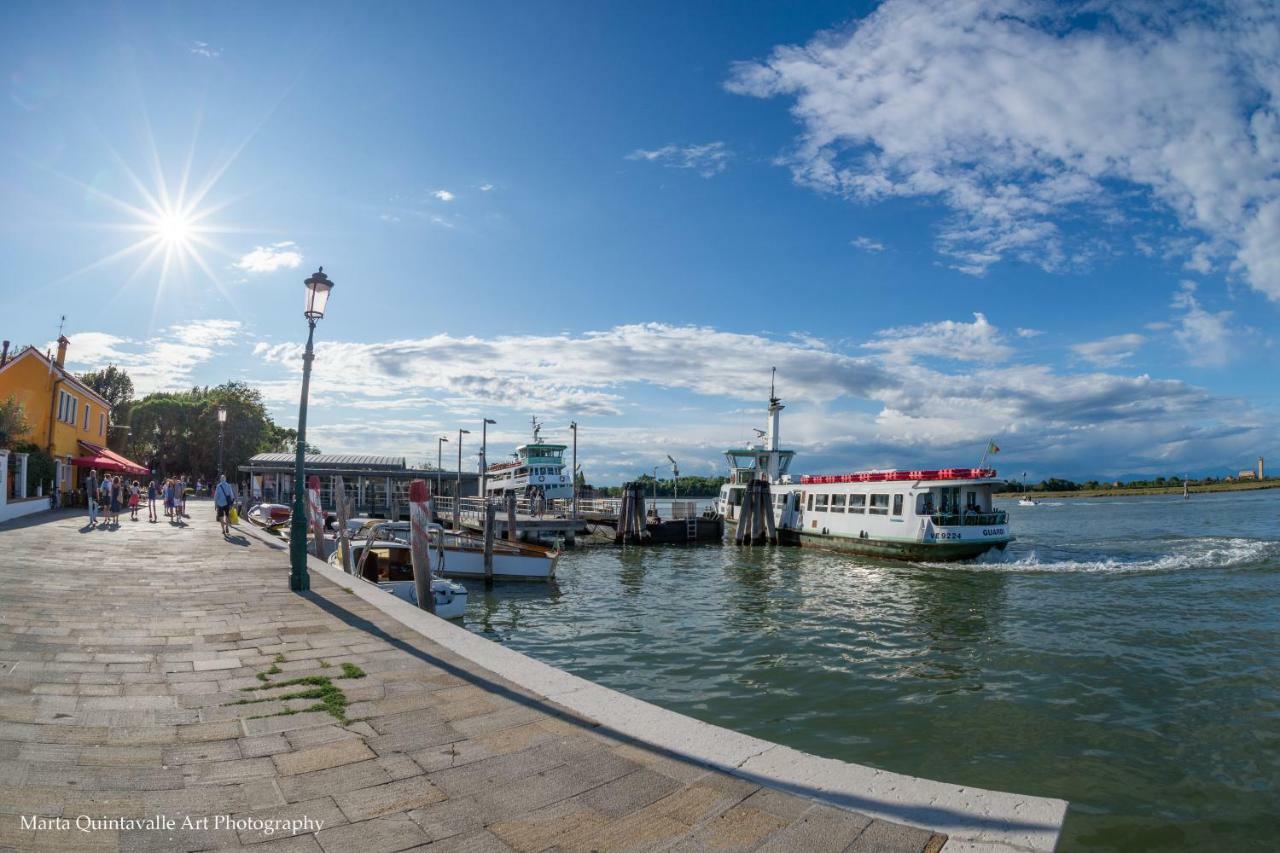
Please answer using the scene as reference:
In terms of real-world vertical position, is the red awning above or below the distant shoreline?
above

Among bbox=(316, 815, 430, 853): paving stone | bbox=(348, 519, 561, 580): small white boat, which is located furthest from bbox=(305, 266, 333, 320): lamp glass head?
bbox=(348, 519, 561, 580): small white boat

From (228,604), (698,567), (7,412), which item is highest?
(7,412)

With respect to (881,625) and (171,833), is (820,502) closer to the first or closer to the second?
(881,625)

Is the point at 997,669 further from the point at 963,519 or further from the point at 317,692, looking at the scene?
the point at 963,519

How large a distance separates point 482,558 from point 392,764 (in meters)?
17.7

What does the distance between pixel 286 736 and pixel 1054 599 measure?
19221 millimetres

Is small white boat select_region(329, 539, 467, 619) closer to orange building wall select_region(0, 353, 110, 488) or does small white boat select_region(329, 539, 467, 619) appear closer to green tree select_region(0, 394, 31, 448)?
green tree select_region(0, 394, 31, 448)

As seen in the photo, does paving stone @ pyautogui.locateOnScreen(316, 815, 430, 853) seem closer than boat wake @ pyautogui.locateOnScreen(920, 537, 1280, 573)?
Yes

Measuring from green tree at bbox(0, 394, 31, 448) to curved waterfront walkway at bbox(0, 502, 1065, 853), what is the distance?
26.0 metres

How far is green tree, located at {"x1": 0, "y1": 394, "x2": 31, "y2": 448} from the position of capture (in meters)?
26.1

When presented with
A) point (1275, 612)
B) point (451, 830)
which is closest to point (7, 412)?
point (451, 830)

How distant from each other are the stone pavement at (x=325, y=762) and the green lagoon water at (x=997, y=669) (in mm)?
3953

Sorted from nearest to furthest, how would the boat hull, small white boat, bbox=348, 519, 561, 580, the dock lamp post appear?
the dock lamp post
small white boat, bbox=348, 519, 561, 580
the boat hull

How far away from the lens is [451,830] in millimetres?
3430
